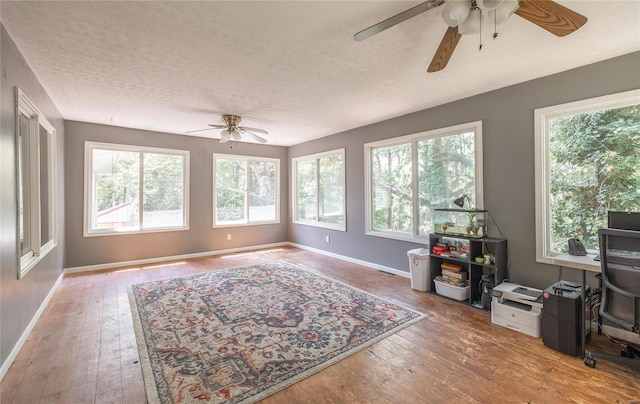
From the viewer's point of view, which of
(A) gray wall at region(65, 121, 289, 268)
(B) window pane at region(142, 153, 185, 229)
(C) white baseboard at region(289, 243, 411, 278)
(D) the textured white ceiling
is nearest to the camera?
(D) the textured white ceiling

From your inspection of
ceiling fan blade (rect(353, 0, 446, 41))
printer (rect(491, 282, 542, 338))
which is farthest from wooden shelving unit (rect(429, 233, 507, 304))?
ceiling fan blade (rect(353, 0, 446, 41))

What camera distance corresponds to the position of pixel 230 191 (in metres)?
A: 6.25

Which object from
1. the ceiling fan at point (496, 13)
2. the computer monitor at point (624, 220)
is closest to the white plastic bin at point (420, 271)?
the computer monitor at point (624, 220)

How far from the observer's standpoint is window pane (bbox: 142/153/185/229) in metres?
5.26

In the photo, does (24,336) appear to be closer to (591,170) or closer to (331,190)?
(331,190)

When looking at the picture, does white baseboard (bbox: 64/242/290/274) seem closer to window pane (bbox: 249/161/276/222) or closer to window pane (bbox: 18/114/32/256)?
window pane (bbox: 249/161/276/222)

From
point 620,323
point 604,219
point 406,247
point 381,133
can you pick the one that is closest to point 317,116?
point 381,133

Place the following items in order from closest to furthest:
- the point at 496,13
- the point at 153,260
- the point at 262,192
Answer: the point at 496,13, the point at 153,260, the point at 262,192

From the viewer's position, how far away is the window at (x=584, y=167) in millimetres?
2523

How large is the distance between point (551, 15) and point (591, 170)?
1.96 metres

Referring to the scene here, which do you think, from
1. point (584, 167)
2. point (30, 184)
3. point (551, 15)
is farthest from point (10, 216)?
point (584, 167)

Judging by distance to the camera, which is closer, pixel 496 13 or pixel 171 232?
pixel 496 13

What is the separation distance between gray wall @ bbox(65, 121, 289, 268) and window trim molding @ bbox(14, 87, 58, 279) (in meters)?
0.91

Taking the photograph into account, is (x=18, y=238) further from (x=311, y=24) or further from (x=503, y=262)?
(x=503, y=262)
